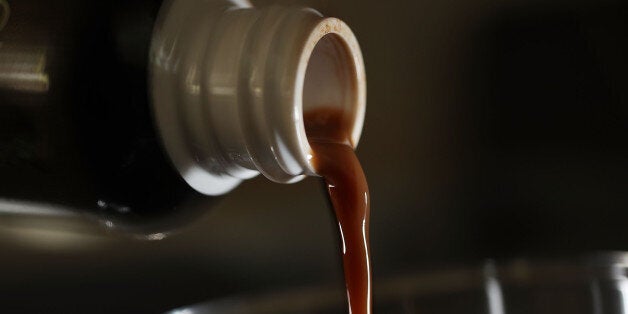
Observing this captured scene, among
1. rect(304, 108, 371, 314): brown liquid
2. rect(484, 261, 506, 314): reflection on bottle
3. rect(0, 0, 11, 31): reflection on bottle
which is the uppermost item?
rect(0, 0, 11, 31): reflection on bottle

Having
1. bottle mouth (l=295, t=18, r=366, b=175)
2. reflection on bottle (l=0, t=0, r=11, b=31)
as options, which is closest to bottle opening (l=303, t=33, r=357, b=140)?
bottle mouth (l=295, t=18, r=366, b=175)

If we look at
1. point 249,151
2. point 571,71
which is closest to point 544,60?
point 571,71

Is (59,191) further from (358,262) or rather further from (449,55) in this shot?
(449,55)

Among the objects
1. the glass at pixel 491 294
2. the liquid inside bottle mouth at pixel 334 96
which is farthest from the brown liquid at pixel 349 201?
the glass at pixel 491 294

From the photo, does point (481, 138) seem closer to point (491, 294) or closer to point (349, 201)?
point (491, 294)

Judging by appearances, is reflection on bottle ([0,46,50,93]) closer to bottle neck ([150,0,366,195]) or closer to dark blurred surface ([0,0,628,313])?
bottle neck ([150,0,366,195])

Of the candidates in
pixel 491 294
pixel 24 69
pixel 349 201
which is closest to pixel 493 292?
pixel 491 294

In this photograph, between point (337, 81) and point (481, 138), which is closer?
point (337, 81)
